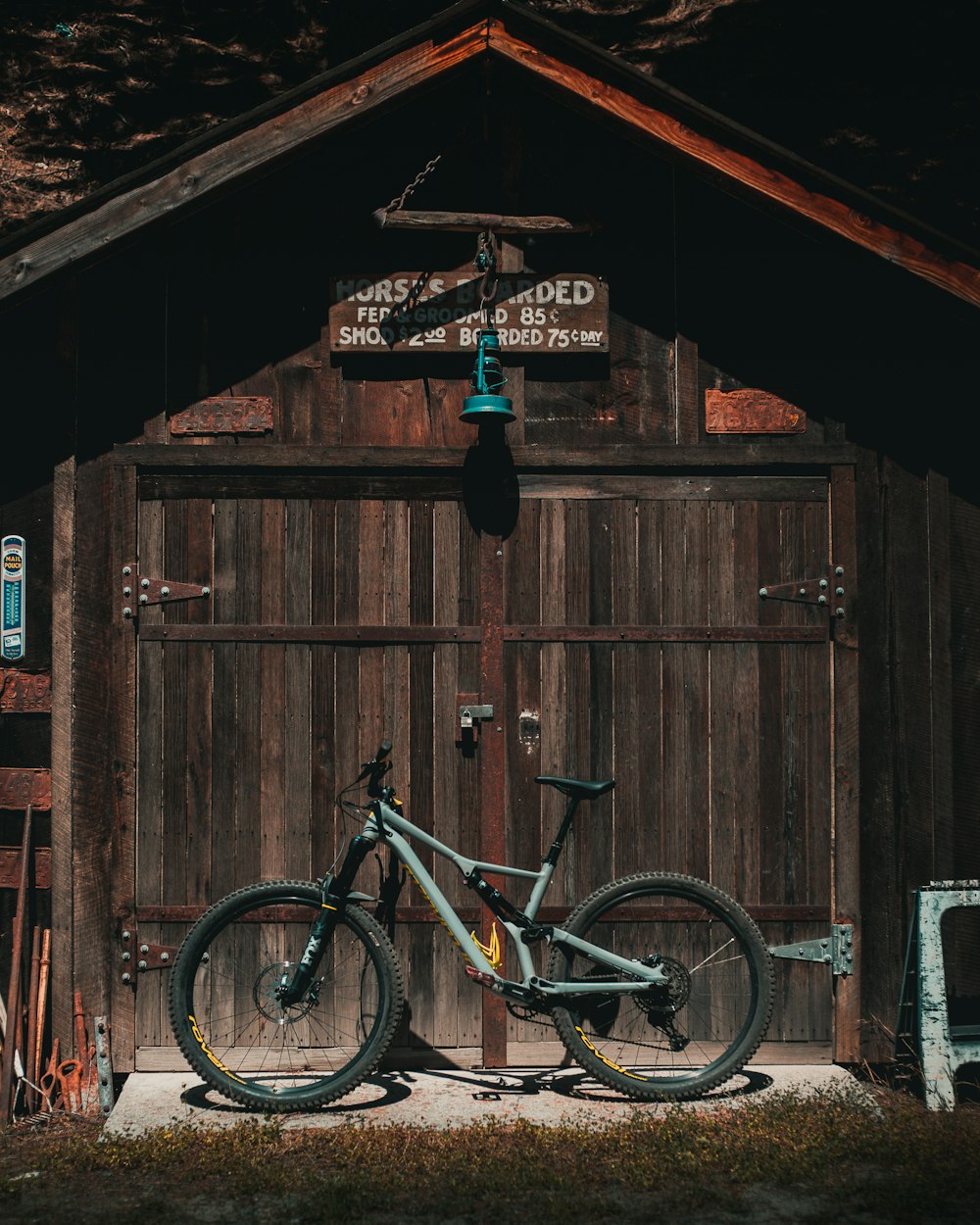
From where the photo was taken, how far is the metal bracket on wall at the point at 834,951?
5.27 meters

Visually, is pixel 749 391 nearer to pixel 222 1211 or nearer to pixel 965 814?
pixel 965 814

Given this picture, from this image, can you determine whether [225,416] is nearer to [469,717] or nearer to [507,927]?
[469,717]

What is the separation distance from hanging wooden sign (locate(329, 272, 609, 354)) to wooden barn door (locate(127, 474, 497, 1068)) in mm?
671

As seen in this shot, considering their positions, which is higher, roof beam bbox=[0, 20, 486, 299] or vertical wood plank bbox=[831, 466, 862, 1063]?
roof beam bbox=[0, 20, 486, 299]

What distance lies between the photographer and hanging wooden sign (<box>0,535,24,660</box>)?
5.28 m

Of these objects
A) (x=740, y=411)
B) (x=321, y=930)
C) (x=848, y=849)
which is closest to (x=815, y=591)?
(x=740, y=411)

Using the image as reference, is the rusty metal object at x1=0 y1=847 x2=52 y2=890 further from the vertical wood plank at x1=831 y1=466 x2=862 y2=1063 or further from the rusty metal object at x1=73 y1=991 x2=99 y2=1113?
the vertical wood plank at x1=831 y1=466 x2=862 y2=1063

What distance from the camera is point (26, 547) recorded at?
5312mm

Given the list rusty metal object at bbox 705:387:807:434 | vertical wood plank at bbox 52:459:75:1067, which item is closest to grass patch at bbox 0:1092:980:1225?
vertical wood plank at bbox 52:459:75:1067

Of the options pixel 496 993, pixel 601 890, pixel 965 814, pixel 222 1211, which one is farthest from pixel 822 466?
pixel 222 1211

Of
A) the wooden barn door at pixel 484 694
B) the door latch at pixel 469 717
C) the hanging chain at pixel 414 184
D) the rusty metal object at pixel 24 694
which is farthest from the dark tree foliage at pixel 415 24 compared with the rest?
the door latch at pixel 469 717

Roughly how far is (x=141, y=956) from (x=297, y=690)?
53.2 inches

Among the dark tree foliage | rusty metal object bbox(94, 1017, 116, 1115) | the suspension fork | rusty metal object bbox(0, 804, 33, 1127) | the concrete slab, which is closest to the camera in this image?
the concrete slab

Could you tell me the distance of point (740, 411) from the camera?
17.7 feet
